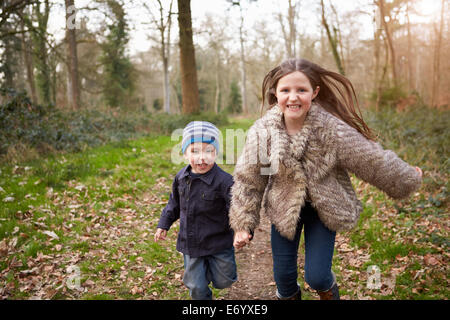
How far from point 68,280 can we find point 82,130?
7137 mm

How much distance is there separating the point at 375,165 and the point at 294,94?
33.0 inches

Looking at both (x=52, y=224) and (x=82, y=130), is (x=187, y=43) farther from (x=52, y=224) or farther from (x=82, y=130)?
(x=52, y=224)

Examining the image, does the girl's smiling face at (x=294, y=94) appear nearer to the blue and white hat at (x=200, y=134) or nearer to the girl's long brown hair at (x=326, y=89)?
the girl's long brown hair at (x=326, y=89)

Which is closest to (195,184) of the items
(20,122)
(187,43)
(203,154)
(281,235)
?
(203,154)

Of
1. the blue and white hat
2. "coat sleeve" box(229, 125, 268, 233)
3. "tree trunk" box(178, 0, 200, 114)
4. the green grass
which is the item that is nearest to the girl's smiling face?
"coat sleeve" box(229, 125, 268, 233)

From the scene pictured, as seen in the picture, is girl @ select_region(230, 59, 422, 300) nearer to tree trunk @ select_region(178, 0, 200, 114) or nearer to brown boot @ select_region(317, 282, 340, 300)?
brown boot @ select_region(317, 282, 340, 300)

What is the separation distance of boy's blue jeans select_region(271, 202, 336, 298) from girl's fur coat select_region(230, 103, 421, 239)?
5.3 inches

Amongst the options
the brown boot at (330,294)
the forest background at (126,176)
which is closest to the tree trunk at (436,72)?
the forest background at (126,176)

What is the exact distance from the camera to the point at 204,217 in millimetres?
2752

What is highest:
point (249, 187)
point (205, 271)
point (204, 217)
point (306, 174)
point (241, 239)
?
point (306, 174)

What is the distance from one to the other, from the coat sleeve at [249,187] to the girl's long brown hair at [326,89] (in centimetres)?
48

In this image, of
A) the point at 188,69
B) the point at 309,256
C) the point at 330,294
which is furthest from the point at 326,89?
the point at 188,69

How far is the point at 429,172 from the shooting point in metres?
5.80

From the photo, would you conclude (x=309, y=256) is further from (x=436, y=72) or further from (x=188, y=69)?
(x=188, y=69)
